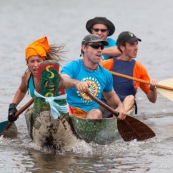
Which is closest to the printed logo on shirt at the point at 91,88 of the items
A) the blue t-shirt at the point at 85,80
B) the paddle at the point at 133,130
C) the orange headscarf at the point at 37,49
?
the blue t-shirt at the point at 85,80

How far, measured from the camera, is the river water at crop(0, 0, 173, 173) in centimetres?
1048

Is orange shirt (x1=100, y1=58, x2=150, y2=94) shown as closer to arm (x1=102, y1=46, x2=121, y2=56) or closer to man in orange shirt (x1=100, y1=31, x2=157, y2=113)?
man in orange shirt (x1=100, y1=31, x2=157, y2=113)

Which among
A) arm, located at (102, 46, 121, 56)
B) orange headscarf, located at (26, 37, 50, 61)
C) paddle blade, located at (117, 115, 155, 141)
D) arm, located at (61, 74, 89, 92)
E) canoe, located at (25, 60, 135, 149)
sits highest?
orange headscarf, located at (26, 37, 50, 61)

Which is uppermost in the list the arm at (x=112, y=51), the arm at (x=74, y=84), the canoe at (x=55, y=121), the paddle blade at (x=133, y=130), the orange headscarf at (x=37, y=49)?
the orange headscarf at (x=37, y=49)

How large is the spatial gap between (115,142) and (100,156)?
910mm

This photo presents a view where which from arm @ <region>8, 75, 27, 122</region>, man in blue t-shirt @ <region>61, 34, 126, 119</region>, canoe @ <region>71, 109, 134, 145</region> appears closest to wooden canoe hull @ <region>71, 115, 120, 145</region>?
canoe @ <region>71, 109, 134, 145</region>

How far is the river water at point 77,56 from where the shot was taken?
34.4 feet

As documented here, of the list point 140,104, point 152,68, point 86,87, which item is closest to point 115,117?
point 86,87

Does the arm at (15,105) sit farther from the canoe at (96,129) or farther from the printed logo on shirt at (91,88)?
the canoe at (96,129)

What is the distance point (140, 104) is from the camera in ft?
52.4

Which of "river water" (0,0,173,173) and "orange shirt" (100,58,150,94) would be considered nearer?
"river water" (0,0,173,173)

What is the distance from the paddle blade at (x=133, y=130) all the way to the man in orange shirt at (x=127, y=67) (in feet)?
3.96

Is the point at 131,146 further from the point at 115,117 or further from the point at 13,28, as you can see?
the point at 13,28

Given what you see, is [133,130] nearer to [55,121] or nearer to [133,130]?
[133,130]
